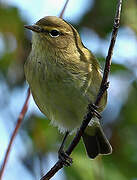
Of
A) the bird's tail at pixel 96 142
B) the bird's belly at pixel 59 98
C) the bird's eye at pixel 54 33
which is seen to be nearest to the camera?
the bird's belly at pixel 59 98

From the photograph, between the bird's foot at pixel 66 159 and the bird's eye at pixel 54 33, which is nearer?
the bird's foot at pixel 66 159

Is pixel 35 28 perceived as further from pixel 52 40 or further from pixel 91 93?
pixel 91 93

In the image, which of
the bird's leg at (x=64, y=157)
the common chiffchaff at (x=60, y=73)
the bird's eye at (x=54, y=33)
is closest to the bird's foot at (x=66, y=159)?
the bird's leg at (x=64, y=157)

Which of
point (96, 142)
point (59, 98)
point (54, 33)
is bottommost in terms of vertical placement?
point (96, 142)

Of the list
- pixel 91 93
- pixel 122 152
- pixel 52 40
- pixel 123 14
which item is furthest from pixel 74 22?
pixel 122 152

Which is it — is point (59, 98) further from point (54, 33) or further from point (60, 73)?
point (54, 33)

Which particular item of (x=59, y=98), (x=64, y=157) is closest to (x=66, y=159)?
(x=64, y=157)

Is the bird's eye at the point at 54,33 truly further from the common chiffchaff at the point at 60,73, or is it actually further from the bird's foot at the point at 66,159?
the bird's foot at the point at 66,159

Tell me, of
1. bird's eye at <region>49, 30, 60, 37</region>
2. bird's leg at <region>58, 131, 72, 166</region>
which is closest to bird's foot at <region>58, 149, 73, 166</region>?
bird's leg at <region>58, 131, 72, 166</region>

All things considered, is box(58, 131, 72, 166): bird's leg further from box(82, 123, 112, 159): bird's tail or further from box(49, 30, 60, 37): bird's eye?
box(49, 30, 60, 37): bird's eye
